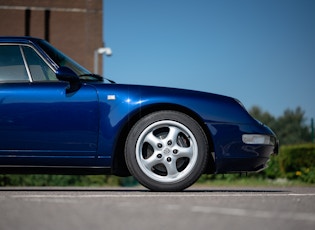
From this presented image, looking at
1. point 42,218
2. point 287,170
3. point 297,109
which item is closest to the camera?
point 42,218

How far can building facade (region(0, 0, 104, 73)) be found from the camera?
36.3 metres

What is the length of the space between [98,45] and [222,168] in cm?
3152

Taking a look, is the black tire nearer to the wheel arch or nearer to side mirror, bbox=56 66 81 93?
the wheel arch

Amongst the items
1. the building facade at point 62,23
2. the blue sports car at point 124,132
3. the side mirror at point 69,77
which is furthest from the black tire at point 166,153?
the building facade at point 62,23

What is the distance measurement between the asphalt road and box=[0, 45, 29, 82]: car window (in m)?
1.69

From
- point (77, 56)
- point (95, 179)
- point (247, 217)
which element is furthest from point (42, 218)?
point (77, 56)

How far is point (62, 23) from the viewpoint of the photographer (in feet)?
120

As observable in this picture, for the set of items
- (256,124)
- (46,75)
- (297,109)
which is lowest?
(297,109)

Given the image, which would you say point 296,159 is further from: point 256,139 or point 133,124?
point 133,124

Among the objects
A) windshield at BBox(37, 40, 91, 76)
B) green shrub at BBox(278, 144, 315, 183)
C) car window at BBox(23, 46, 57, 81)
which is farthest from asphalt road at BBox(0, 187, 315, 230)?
green shrub at BBox(278, 144, 315, 183)

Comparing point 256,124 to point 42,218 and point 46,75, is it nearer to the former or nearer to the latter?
point 46,75

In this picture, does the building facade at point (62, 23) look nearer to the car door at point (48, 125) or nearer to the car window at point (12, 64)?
the car window at point (12, 64)

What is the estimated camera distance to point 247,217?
361 centimetres

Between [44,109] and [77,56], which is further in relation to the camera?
[77,56]
